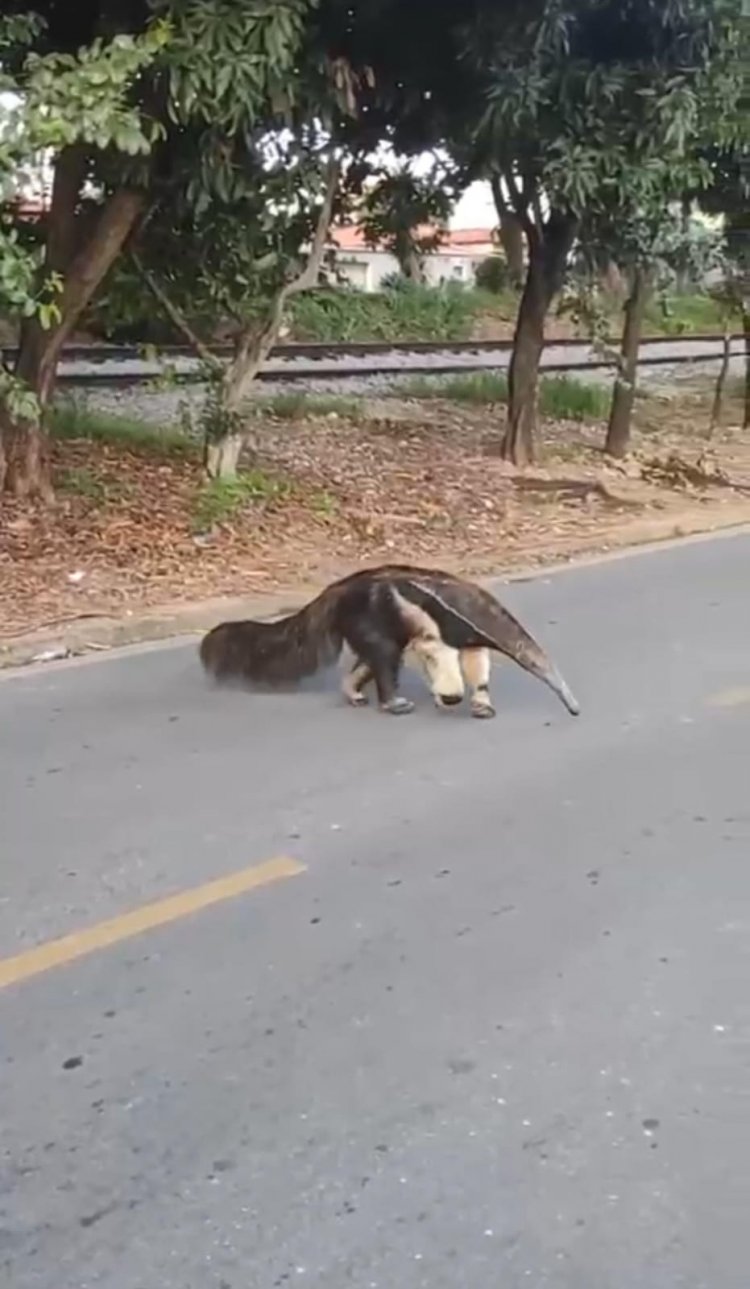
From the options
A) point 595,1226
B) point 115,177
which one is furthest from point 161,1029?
point 115,177

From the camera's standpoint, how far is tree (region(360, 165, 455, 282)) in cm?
1349

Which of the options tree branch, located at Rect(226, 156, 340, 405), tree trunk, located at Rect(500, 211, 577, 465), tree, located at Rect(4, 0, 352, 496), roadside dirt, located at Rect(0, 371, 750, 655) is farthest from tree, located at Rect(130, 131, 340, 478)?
tree trunk, located at Rect(500, 211, 577, 465)

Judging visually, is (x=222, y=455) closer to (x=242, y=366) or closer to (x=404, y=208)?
(x=242, y=366)

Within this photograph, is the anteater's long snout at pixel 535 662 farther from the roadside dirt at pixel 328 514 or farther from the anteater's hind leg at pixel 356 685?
the roadside dirt at pixel 328 514

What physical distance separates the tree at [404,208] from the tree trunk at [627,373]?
182 cm

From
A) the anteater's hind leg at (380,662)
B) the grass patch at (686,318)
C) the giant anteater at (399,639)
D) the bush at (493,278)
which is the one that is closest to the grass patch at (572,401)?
the bush at (493,278)

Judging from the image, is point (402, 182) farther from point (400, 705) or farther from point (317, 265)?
point (400, 705)

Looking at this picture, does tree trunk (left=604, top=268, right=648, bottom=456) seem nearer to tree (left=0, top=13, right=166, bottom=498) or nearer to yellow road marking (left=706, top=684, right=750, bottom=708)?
tree (left=0, top=13, right=166, bottom=498)

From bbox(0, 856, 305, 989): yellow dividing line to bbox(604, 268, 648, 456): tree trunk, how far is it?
10.3m

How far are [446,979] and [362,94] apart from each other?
8300 millimetres

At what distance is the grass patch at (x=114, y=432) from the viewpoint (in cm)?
1323

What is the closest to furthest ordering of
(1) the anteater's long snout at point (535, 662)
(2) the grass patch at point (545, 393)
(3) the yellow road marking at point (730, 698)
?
(1) the anteater's long snout at point (535, 662) < (3) the yellow road marking at point (730, 698) < (2) the grass patch at point (545, 393)

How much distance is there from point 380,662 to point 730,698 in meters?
1.59

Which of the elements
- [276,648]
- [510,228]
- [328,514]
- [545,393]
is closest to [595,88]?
[328,514]
